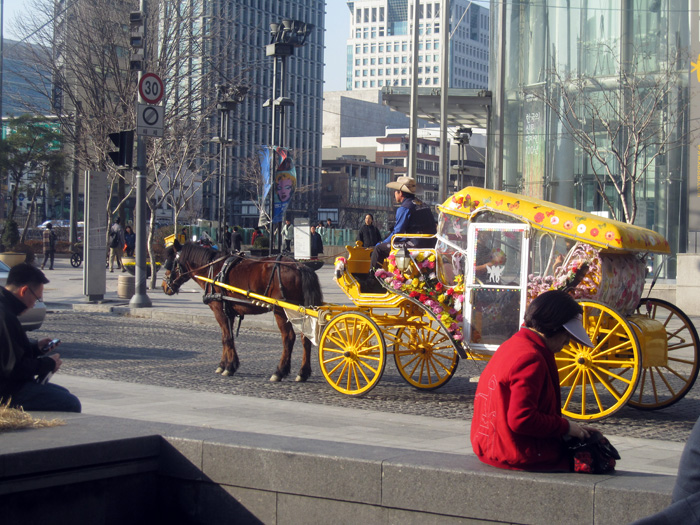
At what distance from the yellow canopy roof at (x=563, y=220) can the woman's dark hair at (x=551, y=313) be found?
12.3 ft

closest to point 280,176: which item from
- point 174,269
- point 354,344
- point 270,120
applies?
point 174,269

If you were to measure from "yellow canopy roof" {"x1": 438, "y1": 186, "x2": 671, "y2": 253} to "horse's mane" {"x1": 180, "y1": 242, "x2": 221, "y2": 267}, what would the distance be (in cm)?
392

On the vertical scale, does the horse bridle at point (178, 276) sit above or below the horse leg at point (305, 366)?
above

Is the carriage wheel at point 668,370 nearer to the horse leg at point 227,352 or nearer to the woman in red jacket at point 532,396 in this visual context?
the woman in red jacket at point 532,396

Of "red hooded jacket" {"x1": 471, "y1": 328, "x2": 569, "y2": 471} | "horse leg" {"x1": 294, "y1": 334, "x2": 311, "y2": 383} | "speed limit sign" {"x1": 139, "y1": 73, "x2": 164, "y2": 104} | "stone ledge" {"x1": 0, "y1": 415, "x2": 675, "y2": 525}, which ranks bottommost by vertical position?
→ "horse leg" {"x1": 294, "y1": 334, "x2": 311, "y2": 383}

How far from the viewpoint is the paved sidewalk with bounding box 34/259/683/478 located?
735 centimetres

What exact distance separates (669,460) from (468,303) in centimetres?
261

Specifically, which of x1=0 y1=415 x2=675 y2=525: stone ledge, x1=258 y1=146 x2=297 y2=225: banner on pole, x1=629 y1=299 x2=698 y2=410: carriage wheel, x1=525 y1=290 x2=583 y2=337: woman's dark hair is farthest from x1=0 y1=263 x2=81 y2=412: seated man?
x1=258 y1=146 x2=297 y2=225: banner on pole

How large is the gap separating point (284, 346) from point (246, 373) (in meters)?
1.00

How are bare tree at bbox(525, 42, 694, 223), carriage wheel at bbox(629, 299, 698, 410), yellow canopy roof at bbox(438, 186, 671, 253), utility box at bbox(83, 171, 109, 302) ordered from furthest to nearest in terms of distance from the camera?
bare tree at bbox(525, 42, 694, 223) → utility box at bbox(83, 171, 109, 302) → carriage wheel at bbox(629, 299, 698, 410) → yellow canopy roof at bbox(438, 186, 671, 253)

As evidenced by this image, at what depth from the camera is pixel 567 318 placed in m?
4.52

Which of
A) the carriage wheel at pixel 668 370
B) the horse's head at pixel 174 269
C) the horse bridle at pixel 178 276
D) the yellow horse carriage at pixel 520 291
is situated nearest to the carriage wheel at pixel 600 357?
the yellow horse carriage at pixel 520 291

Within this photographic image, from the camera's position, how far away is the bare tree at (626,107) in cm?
2167

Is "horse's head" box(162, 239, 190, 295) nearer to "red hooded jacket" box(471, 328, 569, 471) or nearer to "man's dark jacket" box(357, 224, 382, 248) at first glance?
"man's dark jacket" box(357, 224, 382, 248)
